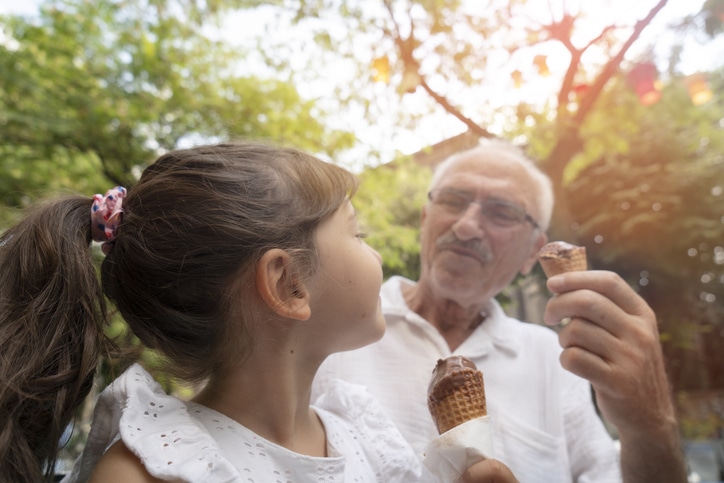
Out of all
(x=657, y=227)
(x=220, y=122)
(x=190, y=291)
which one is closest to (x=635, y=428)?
(x=190, y=291)

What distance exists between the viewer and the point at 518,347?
1.81m

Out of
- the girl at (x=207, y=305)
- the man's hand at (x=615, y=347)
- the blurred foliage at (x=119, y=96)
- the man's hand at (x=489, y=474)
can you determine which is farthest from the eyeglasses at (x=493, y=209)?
the blurred foliage at (x=119, y=96)

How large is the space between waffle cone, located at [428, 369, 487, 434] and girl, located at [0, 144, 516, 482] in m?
0.22

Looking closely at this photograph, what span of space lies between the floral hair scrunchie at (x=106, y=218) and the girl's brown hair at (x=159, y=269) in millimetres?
17

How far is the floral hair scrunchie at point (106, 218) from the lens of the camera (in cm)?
114

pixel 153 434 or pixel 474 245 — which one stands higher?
pixel 474 245

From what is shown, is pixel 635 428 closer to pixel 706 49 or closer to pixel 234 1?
pixel 706 49

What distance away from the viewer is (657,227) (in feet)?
14.5

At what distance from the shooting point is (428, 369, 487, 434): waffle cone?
1.06m

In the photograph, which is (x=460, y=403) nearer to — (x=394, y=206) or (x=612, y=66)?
(x=612, y=66)

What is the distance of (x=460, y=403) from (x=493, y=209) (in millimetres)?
912

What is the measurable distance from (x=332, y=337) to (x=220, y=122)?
462cm

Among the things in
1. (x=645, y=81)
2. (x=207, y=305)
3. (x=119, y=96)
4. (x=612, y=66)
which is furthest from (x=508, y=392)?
(x=119, y=96)

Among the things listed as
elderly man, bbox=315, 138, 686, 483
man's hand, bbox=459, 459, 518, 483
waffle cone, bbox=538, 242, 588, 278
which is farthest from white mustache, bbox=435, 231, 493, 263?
man's hand, bbox=459, 459, 518, 483
